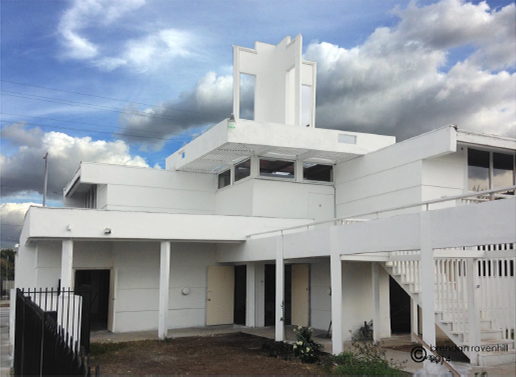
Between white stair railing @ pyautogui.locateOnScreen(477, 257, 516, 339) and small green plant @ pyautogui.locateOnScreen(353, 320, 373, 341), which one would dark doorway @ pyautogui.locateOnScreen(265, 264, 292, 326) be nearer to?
small green plant @ pyautogui.locateOnScreen(353, 320, 373, 341)

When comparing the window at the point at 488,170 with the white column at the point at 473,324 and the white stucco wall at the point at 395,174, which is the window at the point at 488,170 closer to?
the white stucco wall at the point at 395,174

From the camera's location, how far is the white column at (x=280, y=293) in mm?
14531

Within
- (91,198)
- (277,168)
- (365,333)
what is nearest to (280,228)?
(277,168)

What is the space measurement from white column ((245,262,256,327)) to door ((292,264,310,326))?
1.46 meters

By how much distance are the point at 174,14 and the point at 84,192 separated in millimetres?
10983

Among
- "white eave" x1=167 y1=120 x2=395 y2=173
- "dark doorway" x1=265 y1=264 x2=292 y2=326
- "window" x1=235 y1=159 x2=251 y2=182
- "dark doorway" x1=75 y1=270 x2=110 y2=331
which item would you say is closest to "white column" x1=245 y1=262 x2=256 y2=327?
"dark doorway" x1=265 y1=264 x2=292 y2=326

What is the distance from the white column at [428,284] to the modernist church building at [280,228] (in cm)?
104

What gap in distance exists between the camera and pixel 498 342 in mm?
11180

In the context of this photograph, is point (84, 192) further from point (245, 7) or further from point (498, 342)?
point (498, 342)

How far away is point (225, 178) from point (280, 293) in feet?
25.0

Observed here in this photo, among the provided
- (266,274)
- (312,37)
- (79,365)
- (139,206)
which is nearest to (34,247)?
(139,206)

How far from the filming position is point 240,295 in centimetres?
2048

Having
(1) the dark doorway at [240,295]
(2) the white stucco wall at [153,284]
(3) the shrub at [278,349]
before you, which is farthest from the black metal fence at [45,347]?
(1) the dark doorway at [240,295]

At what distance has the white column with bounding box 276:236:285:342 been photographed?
14.5 meters
